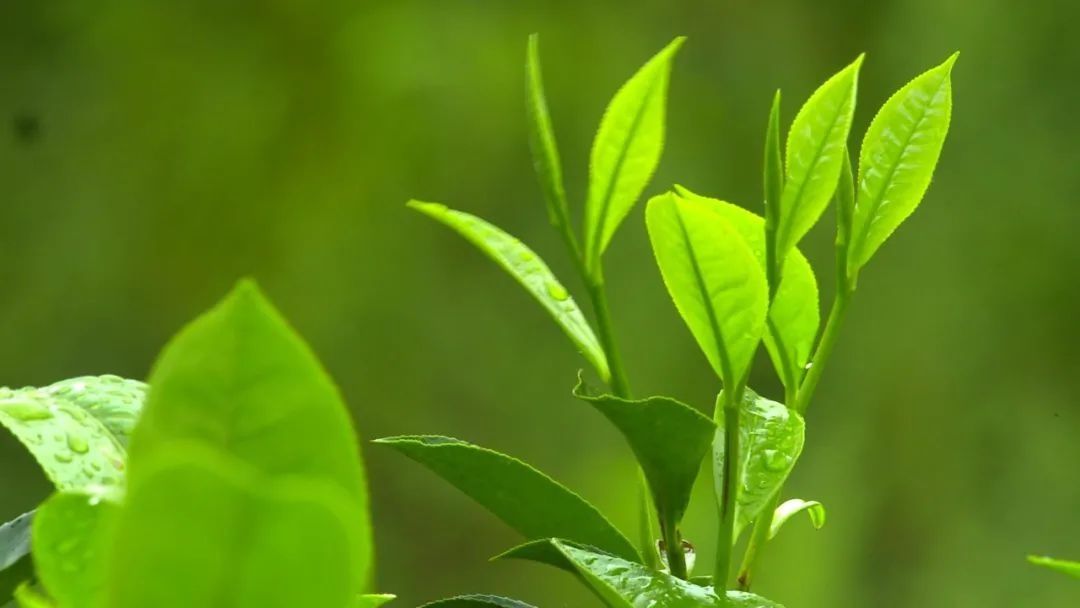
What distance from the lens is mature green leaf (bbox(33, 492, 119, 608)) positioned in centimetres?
20

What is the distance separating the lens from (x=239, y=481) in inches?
5.2

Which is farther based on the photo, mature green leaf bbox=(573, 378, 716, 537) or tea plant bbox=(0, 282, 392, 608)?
mature green leaf bbox=(573, 378, 716, 537)

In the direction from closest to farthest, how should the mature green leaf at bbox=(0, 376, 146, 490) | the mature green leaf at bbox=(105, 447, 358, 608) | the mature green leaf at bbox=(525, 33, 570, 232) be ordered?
the mature green leaf at bbox=(105, 447, 358, 608)
the mature green leaf at bbox=(0, 376, 146, 490)
the mature green leaf at bbox=(525, 33, 570, 232)

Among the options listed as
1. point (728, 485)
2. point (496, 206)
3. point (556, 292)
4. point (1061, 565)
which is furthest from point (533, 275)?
point (496, 206)

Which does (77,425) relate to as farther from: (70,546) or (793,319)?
(793,319)

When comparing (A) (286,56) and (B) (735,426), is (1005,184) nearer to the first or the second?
(A) (286,56)

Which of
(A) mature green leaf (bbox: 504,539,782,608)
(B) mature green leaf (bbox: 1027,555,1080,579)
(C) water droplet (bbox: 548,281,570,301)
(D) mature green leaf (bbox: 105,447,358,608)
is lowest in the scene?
(A) mature green leaf (bbox: 504,539,782,608)

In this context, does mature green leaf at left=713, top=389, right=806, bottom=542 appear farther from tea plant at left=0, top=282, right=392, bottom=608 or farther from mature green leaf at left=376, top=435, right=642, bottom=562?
tea plant at left=0, top=282, right=392, bottom=608

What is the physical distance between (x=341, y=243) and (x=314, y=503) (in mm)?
1501

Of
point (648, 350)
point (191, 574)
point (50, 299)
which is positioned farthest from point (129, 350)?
point (191, 574)

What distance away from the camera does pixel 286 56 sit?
1593 millimetres

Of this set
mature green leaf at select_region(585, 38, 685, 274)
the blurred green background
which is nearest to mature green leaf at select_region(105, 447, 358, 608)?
mature green leaf at select_region(585, 38, 685, 274)

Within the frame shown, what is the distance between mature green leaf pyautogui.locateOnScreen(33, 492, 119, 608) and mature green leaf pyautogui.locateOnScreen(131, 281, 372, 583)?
0.23ft

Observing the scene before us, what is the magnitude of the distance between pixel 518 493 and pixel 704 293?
10 centimetres
